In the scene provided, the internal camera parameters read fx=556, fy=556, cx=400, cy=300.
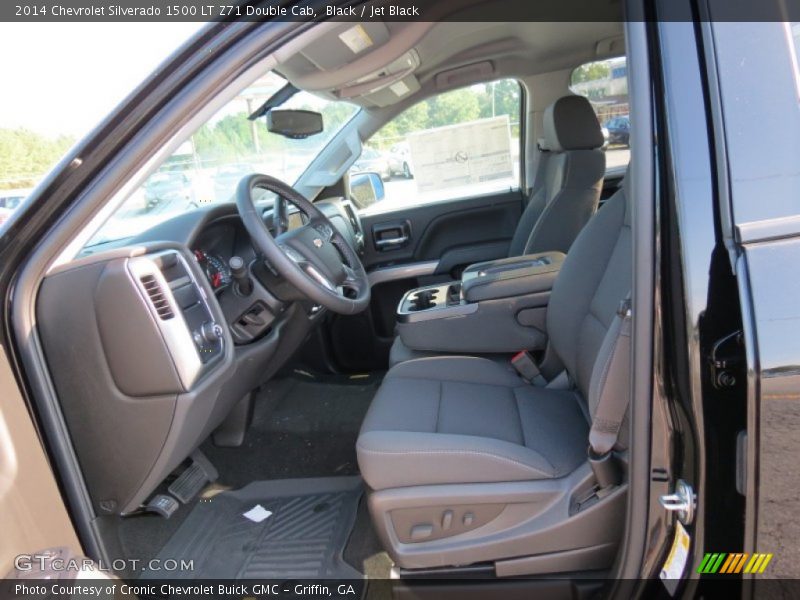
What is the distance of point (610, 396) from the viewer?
1089 millimetres

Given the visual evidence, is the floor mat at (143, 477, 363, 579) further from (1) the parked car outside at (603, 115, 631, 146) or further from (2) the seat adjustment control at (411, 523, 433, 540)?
(1) the parked car outside at (603, 115, 631, 146)

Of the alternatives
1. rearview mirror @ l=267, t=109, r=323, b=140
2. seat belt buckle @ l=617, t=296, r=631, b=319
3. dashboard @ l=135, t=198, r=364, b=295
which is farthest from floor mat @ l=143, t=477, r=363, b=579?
rearview mirror @ l=267, t=109, r=323, b=140

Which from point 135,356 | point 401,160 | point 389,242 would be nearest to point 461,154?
point 401,160

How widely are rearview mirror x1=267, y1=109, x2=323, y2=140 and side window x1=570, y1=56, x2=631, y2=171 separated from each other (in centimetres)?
139

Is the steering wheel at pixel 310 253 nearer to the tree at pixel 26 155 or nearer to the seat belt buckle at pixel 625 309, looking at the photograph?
the tree at pixel 26 155

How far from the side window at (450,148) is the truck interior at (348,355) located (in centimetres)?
5

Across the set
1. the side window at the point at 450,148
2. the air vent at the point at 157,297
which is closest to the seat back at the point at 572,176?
the side window at the point at 450,148

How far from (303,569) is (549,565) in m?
0.68

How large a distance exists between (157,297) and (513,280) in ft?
4.18

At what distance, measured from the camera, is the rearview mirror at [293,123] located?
1.86 metres

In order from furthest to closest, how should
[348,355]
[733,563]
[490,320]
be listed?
[348,355] → [490,320] → [733,563]

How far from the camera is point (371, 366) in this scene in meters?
2.91

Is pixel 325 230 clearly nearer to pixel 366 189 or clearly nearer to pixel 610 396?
pixel 366 189

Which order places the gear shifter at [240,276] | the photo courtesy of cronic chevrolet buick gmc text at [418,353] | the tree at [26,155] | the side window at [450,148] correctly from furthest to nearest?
the side window at [450,148]
the gear shifter at [240,276]
the tree at [26,155]
the photo courtesy of cronic chevrolet buick gmc text at [418,353]
